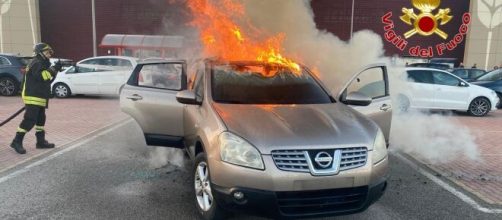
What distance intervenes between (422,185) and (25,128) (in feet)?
19.2

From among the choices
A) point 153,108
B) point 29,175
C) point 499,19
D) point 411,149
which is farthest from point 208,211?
point 499,19

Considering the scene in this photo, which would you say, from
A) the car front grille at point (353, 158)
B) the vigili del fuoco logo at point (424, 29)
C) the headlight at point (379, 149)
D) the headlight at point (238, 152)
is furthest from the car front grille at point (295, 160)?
the vigili del fuoco logo at point (424, 29)

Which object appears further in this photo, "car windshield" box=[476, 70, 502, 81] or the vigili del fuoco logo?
the vigili del fuoco logo

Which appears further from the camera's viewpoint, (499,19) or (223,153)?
(499,19)

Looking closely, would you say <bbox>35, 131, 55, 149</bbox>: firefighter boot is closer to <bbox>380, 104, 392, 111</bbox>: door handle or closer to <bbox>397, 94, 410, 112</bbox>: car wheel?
<bbox>380, 104, 392, 111</bbox>: door handle

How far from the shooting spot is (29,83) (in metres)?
6.73

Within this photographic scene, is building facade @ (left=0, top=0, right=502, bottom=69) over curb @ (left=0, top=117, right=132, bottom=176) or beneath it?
over

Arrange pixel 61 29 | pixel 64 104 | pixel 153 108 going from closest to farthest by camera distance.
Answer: pixel 153 108
pixel 64 104
pixel 61 29

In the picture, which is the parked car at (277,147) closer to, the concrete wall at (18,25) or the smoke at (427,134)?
the smoke at (427,134)

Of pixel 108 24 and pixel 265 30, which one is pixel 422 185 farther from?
pixel 108 24

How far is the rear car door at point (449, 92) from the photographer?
12227mm

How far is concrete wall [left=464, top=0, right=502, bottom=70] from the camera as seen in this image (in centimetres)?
2750

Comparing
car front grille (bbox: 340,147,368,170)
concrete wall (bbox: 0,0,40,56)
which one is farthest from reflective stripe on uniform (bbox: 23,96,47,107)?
concrete wall (bbox: 0,0,40,56)

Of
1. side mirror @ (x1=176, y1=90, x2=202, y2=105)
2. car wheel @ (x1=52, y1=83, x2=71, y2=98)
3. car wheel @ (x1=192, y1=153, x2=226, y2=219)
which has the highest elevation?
side mirror @ (x1=176, y1=90, x2=202, y2=105)
